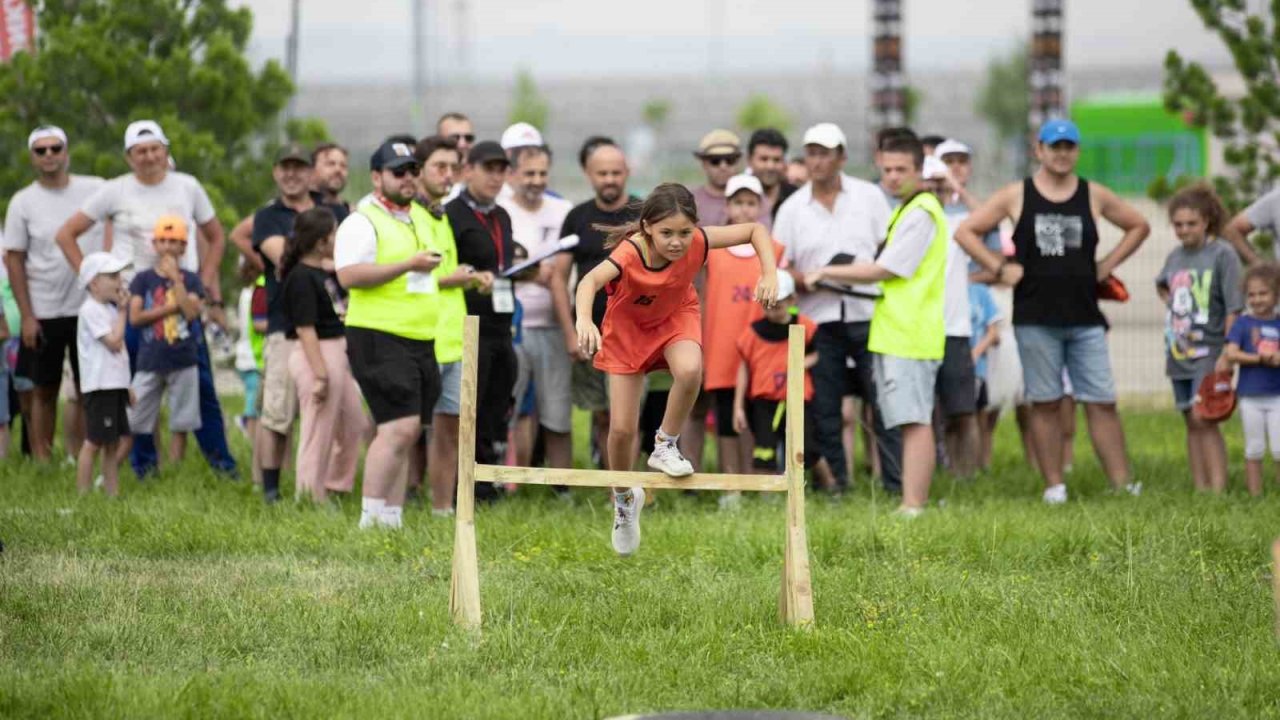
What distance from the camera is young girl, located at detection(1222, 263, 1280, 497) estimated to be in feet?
34.8

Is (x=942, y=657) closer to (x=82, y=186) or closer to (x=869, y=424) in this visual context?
(x=869, y=424)

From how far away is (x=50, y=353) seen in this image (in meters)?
12.4

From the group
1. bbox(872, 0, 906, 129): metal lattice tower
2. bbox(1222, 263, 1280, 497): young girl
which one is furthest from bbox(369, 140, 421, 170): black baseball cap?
bbox(872, 0, 906, 129): metal lattice tower

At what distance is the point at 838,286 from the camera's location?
10797 millimetres

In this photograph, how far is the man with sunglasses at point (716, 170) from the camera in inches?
455

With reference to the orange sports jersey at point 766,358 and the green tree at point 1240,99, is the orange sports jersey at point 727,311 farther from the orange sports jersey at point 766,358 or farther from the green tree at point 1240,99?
the green tree at point 1240,99

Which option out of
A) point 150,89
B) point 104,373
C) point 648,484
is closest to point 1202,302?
point 648,484

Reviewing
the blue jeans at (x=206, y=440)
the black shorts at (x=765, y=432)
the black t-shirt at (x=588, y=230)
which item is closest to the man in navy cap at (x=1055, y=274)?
the black shorts at (x=765, y=432)

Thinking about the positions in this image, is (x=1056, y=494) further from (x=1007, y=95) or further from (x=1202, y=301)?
(x=1007, y=95)

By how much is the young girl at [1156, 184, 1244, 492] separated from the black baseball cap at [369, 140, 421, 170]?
→ 492 centimetres

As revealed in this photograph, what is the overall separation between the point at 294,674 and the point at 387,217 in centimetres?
392

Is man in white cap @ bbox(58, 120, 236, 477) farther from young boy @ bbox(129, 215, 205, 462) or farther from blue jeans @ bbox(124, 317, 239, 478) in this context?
young boy @ bbox(129, 215, 205, 462)

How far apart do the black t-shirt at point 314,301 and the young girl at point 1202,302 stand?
5.34m

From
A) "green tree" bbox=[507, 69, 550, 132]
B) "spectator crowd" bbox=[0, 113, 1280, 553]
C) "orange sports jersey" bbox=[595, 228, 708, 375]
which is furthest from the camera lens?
"green tree" bbox=[507, 69, 550, 132]
